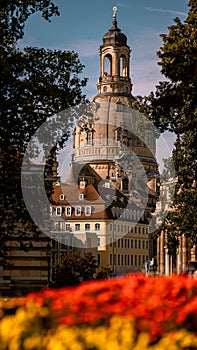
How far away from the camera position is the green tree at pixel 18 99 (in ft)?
84.1

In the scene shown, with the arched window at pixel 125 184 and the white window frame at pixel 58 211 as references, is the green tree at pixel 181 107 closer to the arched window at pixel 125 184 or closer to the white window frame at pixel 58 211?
the white window frame at pixel 58 211

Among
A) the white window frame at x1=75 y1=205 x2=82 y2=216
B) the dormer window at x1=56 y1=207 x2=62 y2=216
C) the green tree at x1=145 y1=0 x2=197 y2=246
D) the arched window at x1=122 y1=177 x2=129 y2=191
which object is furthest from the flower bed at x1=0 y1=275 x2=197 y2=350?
the arched window at x1=122 y1=177 x2=129 y2=191

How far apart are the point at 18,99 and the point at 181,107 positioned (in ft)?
20.9

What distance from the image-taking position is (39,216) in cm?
2919

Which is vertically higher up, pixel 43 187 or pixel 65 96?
pixel 65 96

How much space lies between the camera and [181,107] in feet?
94.9

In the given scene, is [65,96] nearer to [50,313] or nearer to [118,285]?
[118,285]

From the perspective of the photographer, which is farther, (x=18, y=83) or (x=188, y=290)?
(x=18, y=83)

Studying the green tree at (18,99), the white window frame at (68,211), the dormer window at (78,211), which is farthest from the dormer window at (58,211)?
the green tree at (18,99)

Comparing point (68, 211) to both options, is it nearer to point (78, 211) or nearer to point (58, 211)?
point (58, 211)

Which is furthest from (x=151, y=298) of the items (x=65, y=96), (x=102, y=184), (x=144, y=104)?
(x=102, y=184)

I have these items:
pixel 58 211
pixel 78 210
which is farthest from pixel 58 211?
pixel 78 210

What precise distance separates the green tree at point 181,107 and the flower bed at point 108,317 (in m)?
13.0

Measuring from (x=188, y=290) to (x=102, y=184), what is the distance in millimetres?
158603
